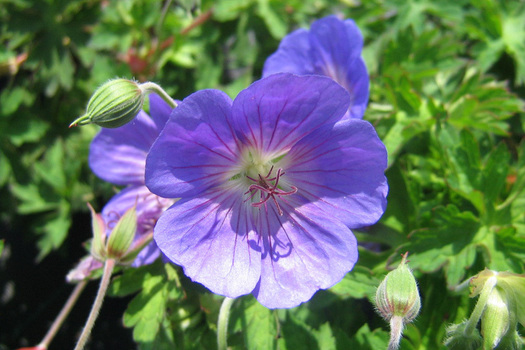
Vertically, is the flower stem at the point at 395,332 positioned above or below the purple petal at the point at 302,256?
below

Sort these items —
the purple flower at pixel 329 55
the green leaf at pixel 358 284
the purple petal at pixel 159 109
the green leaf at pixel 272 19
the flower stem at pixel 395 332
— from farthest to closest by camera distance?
the green leaf at pixel 272 19 < the purple flower at pixel 329 55 < the green leaf at pixel 358 284 < the purple petal at pixel 159 109 < the flower stem at pixel 395 332

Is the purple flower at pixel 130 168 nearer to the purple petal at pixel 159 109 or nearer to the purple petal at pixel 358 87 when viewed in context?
the purple petal at pixel 159 109

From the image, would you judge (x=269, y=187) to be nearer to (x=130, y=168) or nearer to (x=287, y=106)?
(x=287, y=106)

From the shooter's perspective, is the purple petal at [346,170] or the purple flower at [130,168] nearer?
the purple petal at [346,170]

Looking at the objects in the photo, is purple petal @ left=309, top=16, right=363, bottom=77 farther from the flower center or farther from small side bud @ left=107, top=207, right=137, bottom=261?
small side bud @ left=107, top=207, right=137, bottom=261

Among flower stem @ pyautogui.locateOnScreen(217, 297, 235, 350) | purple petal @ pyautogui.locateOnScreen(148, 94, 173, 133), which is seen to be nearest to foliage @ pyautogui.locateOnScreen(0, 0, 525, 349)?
flower stem @ pyautogui.locateOnScreen(217, 297, 235, 350)

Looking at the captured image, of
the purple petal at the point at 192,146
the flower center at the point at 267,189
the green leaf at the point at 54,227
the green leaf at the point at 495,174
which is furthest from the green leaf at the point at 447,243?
the green leaf at the point at 54,227
